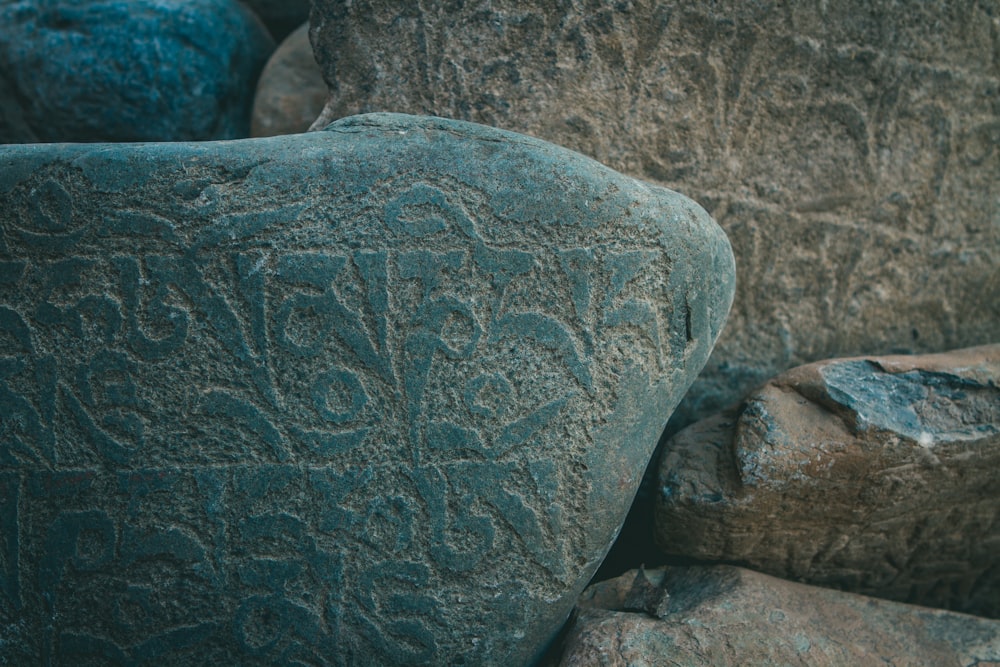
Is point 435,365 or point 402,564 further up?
point 435,365

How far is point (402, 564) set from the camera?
47.0 inches

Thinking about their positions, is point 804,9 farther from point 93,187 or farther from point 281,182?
point 93,187

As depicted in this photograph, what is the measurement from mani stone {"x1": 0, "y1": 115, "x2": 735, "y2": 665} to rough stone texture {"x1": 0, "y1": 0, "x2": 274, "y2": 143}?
2.60 ft

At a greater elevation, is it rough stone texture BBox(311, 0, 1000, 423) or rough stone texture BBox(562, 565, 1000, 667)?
rough stone texture BBox(311, 0, 1000, 423)

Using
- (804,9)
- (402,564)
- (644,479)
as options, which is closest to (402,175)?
(402,564)

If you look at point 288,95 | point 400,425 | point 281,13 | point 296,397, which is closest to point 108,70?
point 288,95

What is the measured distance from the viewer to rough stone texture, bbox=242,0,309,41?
2.36 metres

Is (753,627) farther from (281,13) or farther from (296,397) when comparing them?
(281,13)

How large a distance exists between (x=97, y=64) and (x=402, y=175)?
111 centimetres

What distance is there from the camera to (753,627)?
127 centimetres

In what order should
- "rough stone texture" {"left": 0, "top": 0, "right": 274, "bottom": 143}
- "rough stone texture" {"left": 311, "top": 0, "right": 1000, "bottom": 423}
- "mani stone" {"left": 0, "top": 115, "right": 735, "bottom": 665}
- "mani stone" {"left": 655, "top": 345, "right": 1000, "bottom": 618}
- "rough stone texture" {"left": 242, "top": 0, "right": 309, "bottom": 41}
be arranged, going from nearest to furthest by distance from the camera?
"mani stone" {"left": 0, "top": 115, "right": 735, "bottom": 665} → "mani stone" {"left": 655, "top": 345, "right": 1000, "bottom": 618} → "rough stone texture" {"left": 311, "top": 0, "right": 1000, "bottom": 423} → "rough stone texture" {"left": 0, "top": 0, "right": 274, "bottom": 143} → "rough stone texture" {"left": 242, "top": 0, "right": 309, "bottom": 41}

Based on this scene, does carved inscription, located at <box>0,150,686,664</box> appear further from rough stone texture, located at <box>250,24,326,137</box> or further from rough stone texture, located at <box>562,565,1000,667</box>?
rough stone texture, located at <box>250,24,326,137</box>

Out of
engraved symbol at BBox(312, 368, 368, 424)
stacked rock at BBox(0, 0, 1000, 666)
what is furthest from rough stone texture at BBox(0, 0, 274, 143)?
engraved symbol at BBox(312, 368, 368, 424)

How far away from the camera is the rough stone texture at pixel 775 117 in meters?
1.60
